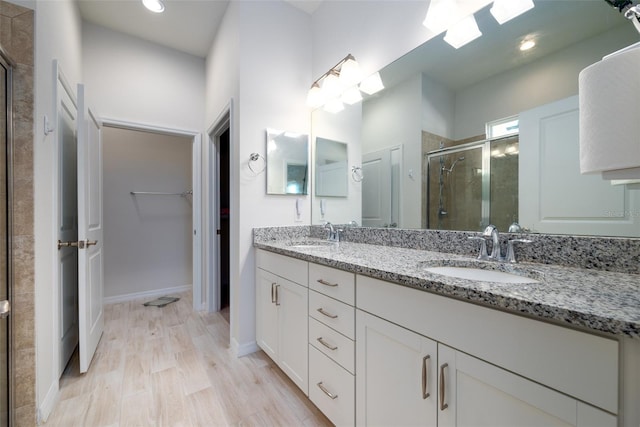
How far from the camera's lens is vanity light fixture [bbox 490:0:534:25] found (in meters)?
1.08

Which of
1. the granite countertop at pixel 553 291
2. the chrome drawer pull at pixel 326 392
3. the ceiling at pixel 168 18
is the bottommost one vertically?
the chrome drawer pull at pixel 326 392

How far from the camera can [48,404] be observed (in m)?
1.37

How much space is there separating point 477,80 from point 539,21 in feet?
0.91

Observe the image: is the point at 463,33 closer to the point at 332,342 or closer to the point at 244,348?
the point at 332,342

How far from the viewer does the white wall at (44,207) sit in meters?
1.30

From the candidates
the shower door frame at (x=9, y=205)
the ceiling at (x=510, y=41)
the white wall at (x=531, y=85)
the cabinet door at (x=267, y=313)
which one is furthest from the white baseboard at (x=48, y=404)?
the ceiling at (x=510, y=41)

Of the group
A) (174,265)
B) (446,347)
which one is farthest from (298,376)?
(174,265)

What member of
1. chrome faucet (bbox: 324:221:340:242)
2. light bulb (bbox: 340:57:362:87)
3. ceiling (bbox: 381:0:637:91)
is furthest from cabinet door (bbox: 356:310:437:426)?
light bulb (bbox: 340:57:362:87)

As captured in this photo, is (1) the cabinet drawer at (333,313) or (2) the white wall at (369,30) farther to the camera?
(2) the white wall at (369,30)

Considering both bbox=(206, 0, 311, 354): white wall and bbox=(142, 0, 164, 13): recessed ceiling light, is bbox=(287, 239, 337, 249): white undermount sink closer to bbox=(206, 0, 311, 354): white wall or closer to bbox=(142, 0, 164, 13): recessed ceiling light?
bbox=(206, 0, 311, 354): white wall

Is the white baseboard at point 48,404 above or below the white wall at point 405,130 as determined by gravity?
below

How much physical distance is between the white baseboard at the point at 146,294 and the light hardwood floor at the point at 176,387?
0.84m

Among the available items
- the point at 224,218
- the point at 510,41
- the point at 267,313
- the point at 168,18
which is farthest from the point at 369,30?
the point at 224,218

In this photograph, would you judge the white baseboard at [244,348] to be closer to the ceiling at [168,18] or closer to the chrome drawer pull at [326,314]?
the chrome drawer pull at [326,314]
